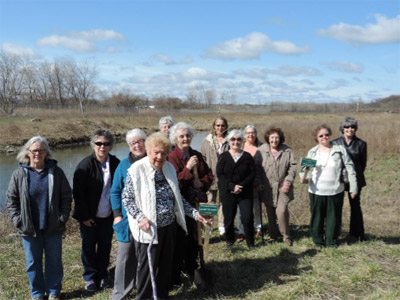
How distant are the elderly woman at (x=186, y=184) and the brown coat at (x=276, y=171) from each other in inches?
55.8

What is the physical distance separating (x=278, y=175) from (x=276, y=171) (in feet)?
0.22

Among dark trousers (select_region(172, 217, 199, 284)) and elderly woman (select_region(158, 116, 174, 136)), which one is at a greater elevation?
elderly woman (select_region(158, 116, 174, 136))

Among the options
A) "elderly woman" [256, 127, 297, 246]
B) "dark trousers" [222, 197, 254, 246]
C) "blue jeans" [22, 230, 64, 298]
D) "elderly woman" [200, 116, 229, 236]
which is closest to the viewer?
"blue jeans" [22, 230, 64, 298]

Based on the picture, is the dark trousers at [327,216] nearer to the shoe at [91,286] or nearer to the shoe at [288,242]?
the shoe at [288,242]

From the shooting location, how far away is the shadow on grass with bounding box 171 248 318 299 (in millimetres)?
3928

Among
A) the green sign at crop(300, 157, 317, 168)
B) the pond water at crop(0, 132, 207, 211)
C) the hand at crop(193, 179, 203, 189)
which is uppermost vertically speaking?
the green sign at crop(300, 157, 317, 168)

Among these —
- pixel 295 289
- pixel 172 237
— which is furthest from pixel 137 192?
pixel 295 289

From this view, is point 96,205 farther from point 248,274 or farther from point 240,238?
point 240,238

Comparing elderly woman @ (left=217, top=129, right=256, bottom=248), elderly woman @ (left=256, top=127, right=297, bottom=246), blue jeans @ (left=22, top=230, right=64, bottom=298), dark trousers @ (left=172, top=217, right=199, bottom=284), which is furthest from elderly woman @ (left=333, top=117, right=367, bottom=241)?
blue jeans @ (left=22, top=230, right=64, bottom=298)

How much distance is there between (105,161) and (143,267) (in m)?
1.33

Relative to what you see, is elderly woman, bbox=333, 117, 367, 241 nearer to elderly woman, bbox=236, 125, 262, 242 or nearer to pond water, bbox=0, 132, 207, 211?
elderly woman, bbox=236, 125, 262, 242

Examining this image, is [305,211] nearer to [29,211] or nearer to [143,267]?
[143,267]

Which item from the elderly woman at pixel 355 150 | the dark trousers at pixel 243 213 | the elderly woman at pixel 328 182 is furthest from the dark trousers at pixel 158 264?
the elderly woman at pixel 355 150

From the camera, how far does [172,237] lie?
3.49 metres
